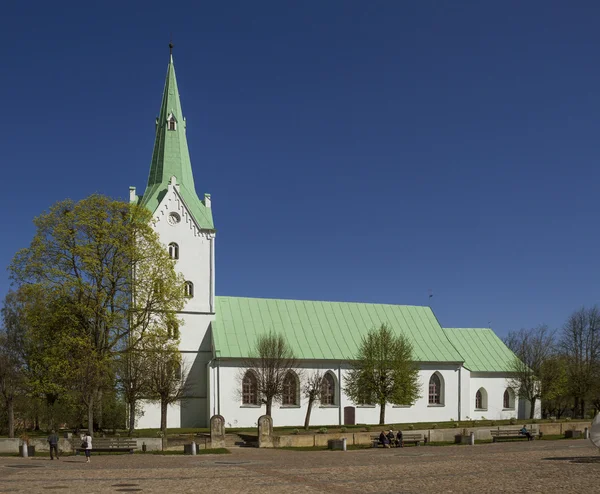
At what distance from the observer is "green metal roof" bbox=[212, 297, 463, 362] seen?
195ft

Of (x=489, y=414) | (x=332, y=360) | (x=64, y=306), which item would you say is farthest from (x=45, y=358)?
(x=489, y=414)

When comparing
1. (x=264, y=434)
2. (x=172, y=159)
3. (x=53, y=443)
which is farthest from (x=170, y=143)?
(x=53, y=443)

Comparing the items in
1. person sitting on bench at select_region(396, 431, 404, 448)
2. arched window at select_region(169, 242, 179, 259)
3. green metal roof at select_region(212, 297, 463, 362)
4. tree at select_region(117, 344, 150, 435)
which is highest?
arched window at select_region(169, 242, 179, 259)

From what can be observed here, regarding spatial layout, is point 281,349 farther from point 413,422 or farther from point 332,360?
point 413,422

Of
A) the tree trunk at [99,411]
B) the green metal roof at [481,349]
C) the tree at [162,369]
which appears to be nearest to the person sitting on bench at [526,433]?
the green metal roof at [481,349]

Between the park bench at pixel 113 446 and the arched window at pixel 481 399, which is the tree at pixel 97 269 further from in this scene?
the arched window at pixel 481 399

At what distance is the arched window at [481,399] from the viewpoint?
66312 mm

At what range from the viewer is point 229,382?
186 feet

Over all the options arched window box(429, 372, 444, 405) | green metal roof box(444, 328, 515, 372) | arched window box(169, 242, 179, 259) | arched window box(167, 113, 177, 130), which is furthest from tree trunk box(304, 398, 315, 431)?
arched window box(167, 113, 177, 130)

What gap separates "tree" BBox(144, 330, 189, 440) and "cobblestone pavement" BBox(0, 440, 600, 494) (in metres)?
12.0

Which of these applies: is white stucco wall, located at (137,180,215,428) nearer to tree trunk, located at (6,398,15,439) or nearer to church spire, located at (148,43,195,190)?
church spire, located at (148,43,195,190)

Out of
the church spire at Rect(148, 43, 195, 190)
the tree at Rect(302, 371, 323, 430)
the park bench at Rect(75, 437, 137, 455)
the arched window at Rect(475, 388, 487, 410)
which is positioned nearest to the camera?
the park bench at Rect(75, 437, 137, 455)

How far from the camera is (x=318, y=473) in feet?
82.6

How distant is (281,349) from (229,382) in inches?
196
